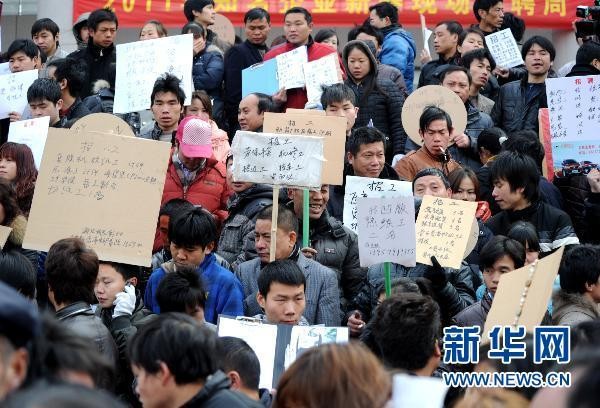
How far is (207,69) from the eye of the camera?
38.3 ft

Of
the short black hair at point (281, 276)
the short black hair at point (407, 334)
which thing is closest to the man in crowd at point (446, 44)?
the short black hair at point (281, 276)

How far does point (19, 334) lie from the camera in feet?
10.7

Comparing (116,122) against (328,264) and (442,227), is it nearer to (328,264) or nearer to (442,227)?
(328,264)

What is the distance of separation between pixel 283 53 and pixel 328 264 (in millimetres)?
3494

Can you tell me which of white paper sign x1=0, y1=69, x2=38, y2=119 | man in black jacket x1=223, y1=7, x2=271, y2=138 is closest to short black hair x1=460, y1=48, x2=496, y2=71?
man in black jacket x1=223, y1=7, x2=271, y2=138

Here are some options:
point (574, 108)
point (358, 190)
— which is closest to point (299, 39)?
point (574, 108)

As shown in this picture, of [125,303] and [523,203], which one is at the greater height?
[523,203]

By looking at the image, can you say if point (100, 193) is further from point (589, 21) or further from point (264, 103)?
point (589, 21)

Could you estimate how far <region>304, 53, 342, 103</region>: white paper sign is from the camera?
1038 centimetres

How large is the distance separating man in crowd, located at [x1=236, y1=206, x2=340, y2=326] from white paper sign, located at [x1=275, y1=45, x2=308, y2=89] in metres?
3.13

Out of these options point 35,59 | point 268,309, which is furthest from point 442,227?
point 35,59

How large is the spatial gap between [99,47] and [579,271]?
6.36 meters

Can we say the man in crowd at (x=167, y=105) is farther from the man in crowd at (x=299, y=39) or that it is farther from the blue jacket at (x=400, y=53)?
the blue jacket at (x=400, y=53)

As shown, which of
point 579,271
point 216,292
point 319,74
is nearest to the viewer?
point 579,271
